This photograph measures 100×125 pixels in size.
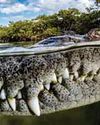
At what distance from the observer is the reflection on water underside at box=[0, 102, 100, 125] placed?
1.37 metres

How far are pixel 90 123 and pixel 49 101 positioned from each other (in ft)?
0.46

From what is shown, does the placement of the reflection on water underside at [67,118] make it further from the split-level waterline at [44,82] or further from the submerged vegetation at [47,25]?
the submerged vegetation at [47,25]

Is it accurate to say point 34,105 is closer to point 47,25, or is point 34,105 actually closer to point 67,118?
point 67,118

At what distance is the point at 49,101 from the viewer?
1.39 metres

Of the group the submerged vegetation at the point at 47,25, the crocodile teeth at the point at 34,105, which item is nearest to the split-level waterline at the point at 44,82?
the crocodile teeth at the point at 34,105

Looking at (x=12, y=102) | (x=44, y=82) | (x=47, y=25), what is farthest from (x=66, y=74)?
(x=47, y=25)

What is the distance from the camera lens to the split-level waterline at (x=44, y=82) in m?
1.37

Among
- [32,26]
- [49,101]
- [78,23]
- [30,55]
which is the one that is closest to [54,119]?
[49,101]

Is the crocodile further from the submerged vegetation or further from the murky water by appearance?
the submerged vegetation

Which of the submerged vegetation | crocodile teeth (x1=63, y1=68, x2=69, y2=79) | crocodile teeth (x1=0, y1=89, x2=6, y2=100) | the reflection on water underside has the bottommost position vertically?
the submerged vegetation

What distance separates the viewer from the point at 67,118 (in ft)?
4.59

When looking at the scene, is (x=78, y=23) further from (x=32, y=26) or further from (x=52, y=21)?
(x=32, y=26)

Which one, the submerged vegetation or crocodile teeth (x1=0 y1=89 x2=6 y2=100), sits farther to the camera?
the submerged vegetation

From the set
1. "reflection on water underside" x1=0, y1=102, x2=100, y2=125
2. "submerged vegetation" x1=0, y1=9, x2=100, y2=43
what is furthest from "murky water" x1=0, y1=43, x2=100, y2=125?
"submerged vegetation" x1=0, y1=9, x2=100, y2=43
